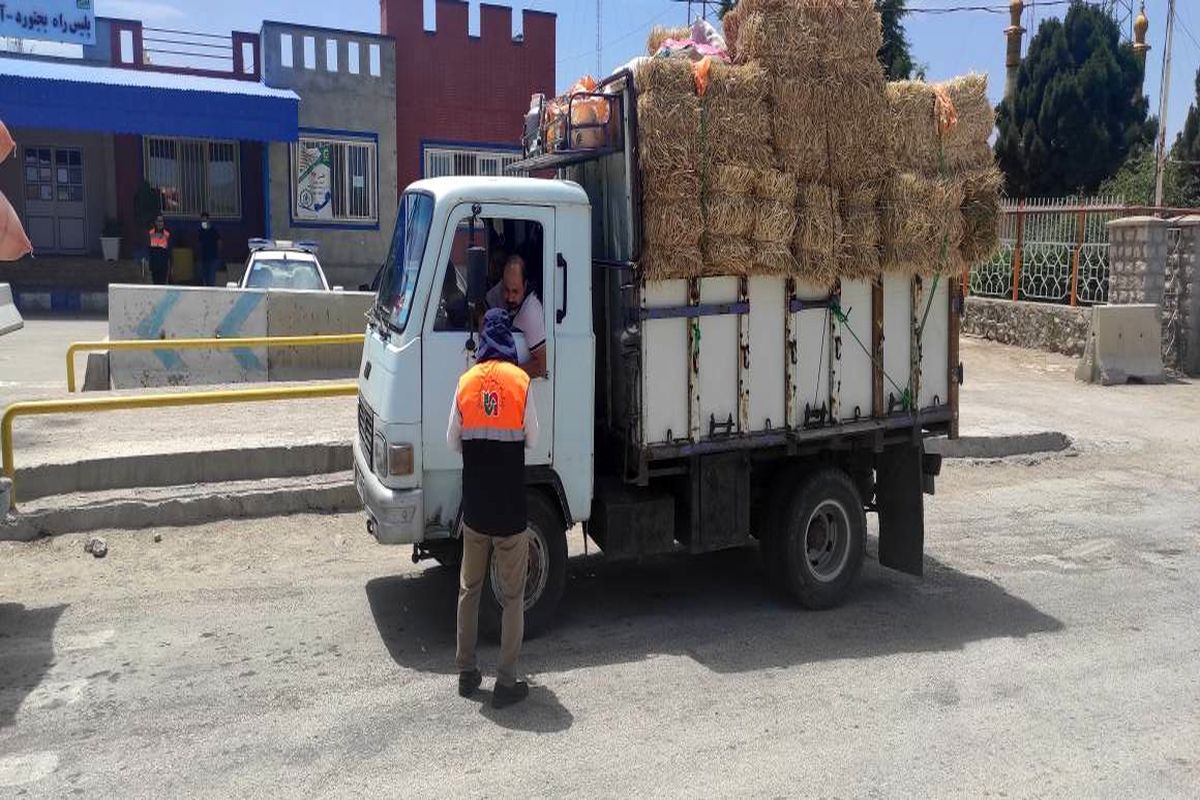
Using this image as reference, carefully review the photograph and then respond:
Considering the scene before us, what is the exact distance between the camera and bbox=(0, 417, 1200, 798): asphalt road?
179 inches

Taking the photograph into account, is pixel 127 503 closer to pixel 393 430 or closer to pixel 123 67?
pixel 393 430

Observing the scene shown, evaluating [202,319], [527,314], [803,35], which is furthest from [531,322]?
[202,319]

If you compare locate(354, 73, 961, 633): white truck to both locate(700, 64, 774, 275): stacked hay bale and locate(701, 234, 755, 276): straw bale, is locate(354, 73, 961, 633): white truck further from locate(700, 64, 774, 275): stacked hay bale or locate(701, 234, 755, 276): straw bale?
locate(700, 64, 774, 275): stacked hay bale

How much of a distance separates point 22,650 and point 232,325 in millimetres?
8898

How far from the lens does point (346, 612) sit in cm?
646

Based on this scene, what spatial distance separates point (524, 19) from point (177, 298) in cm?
1692

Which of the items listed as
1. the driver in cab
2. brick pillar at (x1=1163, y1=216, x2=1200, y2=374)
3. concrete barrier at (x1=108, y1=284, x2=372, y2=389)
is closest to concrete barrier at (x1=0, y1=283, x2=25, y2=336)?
the driver in cab

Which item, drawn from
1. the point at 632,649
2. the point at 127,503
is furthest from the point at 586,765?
the point at 127,503

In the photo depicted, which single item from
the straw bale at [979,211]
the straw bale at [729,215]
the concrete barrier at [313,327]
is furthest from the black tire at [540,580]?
the concrete barrier at [313,327]

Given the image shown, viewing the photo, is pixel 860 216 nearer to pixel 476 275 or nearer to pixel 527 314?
pixel 527 314

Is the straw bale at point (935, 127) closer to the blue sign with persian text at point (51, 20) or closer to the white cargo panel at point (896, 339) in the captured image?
the white cargo panel at point (896, 339)

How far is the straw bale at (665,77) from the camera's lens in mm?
5945

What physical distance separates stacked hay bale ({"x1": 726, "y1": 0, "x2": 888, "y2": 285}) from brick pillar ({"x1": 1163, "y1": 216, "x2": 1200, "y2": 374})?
39.9 ft

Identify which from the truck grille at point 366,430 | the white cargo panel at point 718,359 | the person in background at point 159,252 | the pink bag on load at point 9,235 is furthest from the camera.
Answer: the person in background at point 159,252
